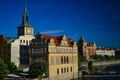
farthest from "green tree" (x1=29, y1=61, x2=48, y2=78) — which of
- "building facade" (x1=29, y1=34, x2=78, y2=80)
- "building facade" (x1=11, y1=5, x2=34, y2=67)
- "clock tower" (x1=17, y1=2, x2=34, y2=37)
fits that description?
"clock tower" (x1=17, y1=2, x2=34, y2=37)

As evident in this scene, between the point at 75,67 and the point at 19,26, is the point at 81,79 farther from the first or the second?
the point at 19,26

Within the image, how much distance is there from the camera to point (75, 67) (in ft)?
275

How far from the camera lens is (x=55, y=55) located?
74.6 meters

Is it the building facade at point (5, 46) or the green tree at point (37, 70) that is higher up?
the building facade at point (5, 46)

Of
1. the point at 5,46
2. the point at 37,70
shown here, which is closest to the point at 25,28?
the point at 5,46

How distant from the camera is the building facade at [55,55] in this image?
71.8 meters

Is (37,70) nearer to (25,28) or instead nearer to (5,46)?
(5,46)

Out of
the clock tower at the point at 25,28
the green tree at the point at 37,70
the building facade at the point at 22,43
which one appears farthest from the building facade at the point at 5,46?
the green tree at the point at 37,70

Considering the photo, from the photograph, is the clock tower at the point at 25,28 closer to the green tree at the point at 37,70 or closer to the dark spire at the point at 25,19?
the dark spire at the point at 25,19

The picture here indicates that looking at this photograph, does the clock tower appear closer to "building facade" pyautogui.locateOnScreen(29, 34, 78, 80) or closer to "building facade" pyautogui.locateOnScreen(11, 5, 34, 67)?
"building facade" pyautogui.locateOnScreen(11, 5, 34, 67)

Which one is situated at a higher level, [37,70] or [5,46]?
[5,46]

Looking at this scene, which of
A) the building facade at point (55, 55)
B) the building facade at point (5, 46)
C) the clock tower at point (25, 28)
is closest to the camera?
the building facade at point (55, 55)

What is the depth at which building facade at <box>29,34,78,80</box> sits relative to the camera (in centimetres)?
7182

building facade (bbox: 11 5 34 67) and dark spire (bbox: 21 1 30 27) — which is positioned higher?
dark spire (bbox: 21 1 30 27)
